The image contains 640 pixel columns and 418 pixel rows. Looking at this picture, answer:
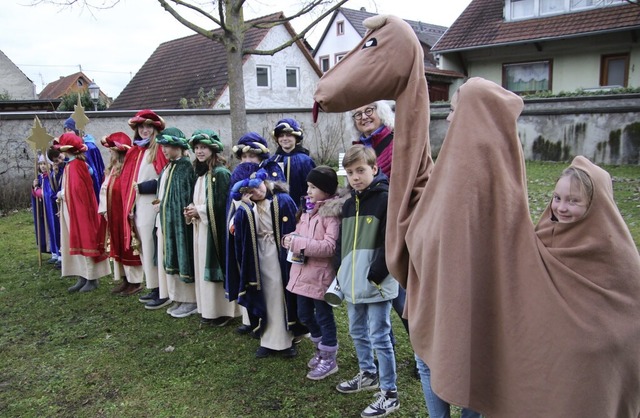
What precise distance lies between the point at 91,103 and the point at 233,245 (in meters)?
17.0

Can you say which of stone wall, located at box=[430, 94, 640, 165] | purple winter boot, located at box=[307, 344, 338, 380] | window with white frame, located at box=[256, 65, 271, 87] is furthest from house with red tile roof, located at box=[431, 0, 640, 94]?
purple winter boot, located at box=[307, 344, 338, 380]

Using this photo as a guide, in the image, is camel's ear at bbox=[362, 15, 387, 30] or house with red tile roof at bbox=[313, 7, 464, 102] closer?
camel's ear at bbox=[362, 15, 387, 30]

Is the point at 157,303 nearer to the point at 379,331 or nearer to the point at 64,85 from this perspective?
the point at 379,331

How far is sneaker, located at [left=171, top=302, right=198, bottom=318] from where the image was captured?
5.55 meters

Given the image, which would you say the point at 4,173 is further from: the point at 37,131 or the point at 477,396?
the point at 477,396

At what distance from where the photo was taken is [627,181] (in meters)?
10.7

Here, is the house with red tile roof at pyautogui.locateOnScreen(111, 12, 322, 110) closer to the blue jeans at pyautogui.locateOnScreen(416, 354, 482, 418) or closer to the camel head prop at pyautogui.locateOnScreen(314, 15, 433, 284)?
the camel head prop at pyautogui.locateOnScreen(314, 15, 433, 284)

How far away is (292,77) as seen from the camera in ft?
77.0

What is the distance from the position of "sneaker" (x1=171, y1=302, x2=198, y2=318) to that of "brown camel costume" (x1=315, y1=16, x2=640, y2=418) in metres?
4.14

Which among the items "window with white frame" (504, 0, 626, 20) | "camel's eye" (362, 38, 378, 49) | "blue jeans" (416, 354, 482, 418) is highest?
"window with white frame" (504, 0, 626, 20)

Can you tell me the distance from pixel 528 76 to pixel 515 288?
66.6ft

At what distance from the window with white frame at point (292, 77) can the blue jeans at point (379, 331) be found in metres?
20.8

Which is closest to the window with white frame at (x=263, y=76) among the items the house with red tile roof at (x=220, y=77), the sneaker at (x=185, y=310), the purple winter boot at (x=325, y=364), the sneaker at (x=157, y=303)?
the house with red tile roof at (x=220, y=77)

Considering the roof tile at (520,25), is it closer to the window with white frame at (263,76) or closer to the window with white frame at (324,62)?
the window with white frame at (263,76)
